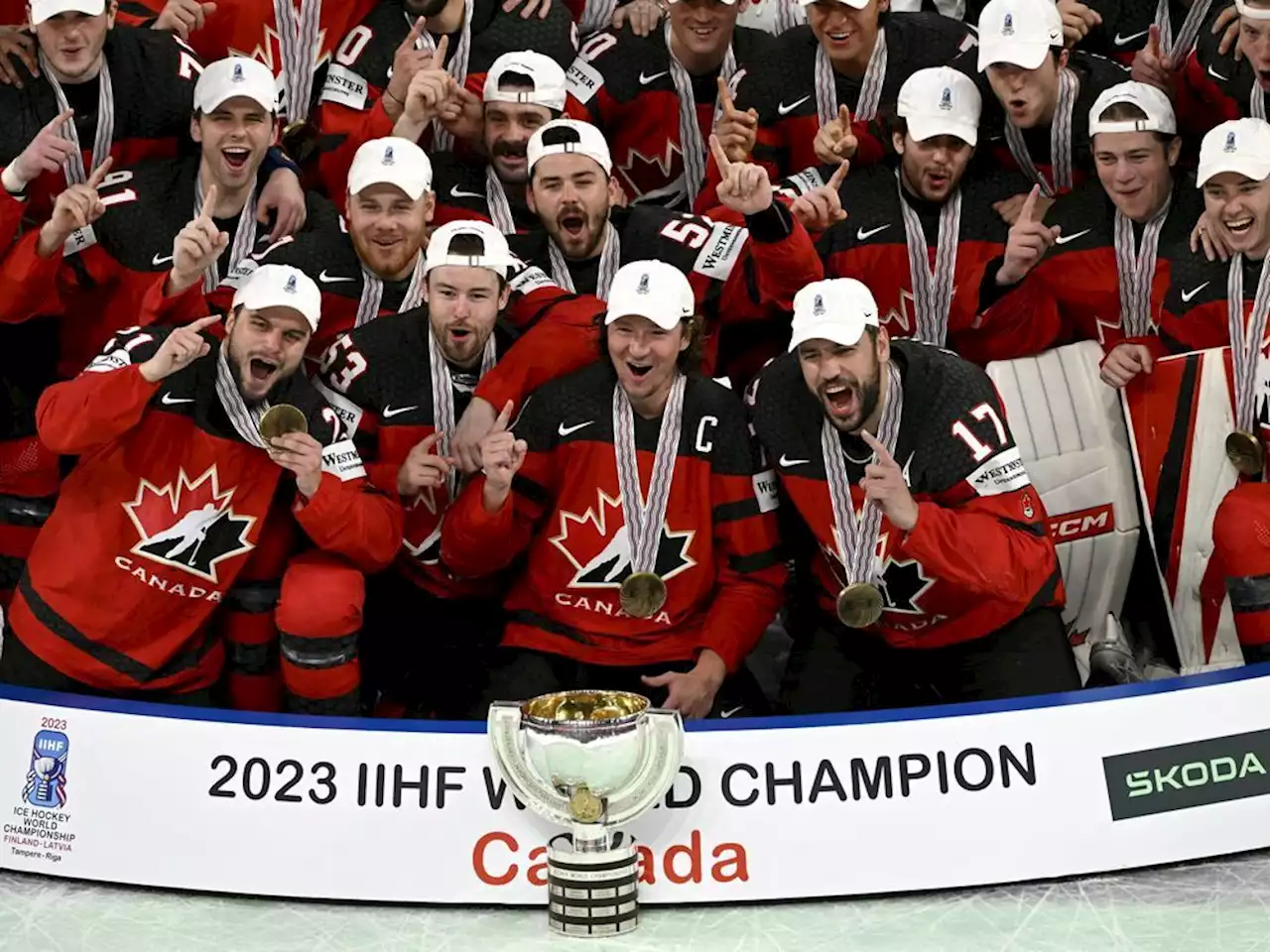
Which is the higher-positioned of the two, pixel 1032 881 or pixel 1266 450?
pixel 1266 450

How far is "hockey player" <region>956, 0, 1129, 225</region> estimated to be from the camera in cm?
580

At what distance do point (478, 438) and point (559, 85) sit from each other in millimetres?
1318

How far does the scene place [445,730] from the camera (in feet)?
14.5

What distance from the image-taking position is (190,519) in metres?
4.97

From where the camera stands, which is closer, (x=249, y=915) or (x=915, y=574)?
(x=249, y=915)

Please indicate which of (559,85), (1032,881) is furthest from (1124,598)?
(559,85)

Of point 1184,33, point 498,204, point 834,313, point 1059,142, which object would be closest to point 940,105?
point 1059,142

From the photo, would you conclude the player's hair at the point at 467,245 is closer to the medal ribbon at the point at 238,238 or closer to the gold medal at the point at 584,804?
the medal ribbon at the point at 238,238

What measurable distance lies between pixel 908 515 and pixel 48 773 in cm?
196

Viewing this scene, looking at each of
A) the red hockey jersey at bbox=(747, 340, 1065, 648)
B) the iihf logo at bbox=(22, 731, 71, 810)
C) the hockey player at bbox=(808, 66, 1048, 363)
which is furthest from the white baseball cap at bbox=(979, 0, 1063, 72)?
the iihf logo at bbox=(22, 731, 71, 810)

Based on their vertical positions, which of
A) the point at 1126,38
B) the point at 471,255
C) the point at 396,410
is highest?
the point at 1126,38

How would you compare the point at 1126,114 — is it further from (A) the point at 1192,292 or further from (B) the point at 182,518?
(B) the point at 182,518

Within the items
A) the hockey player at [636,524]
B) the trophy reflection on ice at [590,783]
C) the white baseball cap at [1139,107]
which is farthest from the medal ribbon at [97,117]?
the white baseball cap at [1139,107]

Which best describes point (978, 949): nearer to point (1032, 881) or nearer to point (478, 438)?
point (1032, 881)
